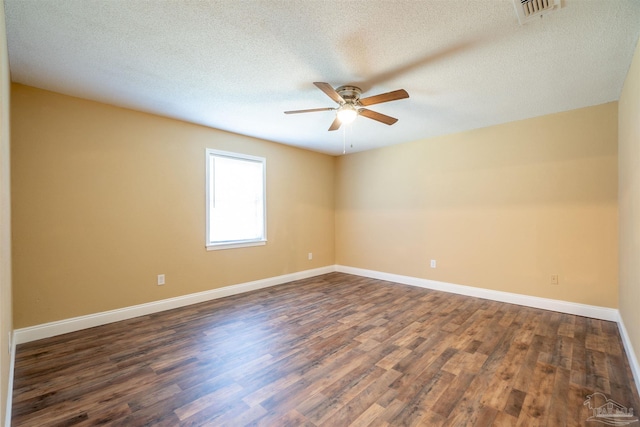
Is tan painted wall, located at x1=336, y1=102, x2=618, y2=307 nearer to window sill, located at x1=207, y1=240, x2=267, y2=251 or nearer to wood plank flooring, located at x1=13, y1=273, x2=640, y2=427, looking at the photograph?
wood plank flooring, located at x1=13, y1=273, x2=640, y2=427

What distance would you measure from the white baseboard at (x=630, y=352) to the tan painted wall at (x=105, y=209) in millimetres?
4202

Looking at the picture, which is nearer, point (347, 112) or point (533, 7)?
point (533, 7)

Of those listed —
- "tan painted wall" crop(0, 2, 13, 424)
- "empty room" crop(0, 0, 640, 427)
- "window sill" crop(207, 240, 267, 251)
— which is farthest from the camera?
"window sill" crop(207, 240, 267, 251)

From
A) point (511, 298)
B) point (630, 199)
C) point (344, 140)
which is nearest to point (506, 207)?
point (511, 298)

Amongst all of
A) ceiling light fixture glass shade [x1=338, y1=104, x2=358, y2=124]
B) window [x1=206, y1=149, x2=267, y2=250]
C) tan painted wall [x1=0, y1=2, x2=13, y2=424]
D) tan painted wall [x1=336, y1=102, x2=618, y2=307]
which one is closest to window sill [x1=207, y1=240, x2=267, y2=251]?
window [x1=206, y1=149, x2=267, y2=250]

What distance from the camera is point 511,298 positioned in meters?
3.79

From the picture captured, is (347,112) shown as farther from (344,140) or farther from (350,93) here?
(344,140)

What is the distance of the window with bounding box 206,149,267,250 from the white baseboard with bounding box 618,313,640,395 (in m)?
4.24

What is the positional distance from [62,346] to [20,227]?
3.95 feet

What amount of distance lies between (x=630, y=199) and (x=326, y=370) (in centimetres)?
290

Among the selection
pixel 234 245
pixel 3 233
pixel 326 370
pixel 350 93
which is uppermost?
pixel 350 93

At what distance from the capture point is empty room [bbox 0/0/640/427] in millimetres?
1806

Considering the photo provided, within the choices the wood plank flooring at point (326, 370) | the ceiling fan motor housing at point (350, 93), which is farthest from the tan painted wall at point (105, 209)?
the ceiling fan motor housing at point (350, 93)

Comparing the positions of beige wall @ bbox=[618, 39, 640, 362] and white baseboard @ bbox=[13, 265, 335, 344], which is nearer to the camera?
beige wall @ bbox=[618, 39, 640, 362]
